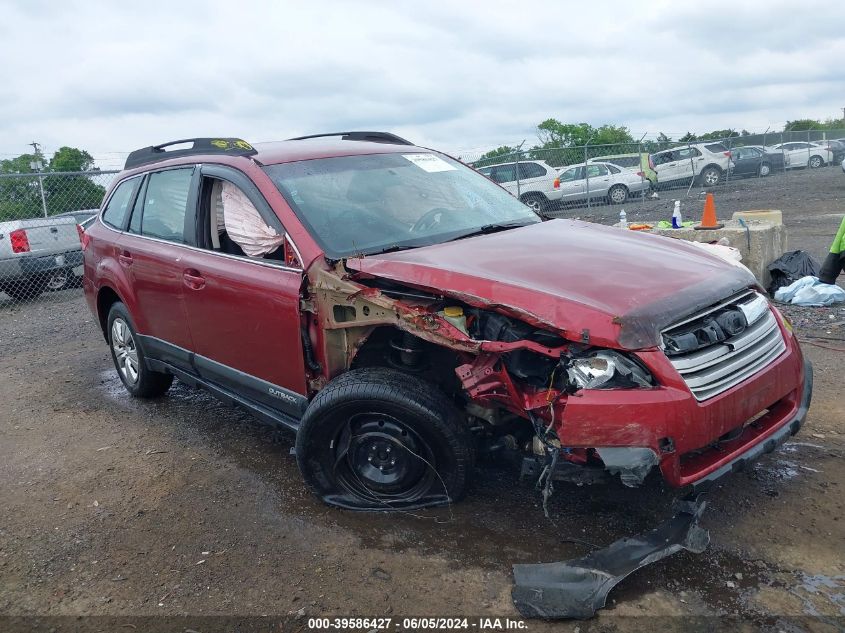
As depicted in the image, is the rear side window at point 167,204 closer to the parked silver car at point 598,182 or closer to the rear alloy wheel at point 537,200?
the rear alloy wheel at point 537,200

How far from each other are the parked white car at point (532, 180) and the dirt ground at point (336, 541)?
1273cm

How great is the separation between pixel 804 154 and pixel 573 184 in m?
13.7

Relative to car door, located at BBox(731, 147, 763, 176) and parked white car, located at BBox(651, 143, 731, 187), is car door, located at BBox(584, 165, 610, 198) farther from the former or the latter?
car door, located at BBox(731, 147, 763, 176)

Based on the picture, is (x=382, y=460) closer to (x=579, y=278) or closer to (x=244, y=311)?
(x=244, y=311)

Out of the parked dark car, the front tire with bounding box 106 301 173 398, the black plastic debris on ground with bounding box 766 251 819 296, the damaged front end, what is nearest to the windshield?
the damaged front end

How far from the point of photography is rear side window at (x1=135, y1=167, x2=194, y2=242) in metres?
4.38

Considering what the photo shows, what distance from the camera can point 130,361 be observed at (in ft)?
17.7

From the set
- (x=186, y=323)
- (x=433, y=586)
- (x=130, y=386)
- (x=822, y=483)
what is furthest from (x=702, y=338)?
(x=130, y=386)

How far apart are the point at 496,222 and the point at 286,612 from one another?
7.85ft

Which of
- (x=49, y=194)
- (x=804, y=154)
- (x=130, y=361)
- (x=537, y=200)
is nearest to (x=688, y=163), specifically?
(x=537, y=200)

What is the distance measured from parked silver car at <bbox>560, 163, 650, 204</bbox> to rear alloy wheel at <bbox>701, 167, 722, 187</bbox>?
3915 mm

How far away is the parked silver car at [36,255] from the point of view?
10.2m

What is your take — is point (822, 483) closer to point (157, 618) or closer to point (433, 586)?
point (433, 586)

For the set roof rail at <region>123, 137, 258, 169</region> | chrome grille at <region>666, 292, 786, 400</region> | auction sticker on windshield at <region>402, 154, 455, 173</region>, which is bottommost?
chrome grille at <region>666, 292, 786, 400</region>
